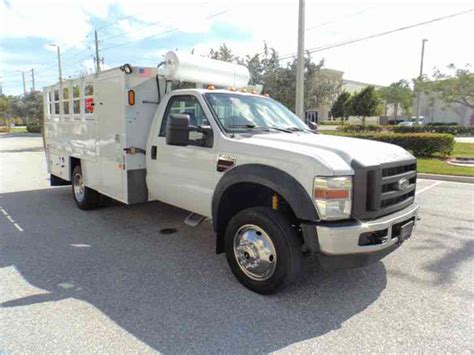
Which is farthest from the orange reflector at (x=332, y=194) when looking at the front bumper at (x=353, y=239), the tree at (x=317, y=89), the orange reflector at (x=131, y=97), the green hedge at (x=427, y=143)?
the tree at (x=317, y=89)

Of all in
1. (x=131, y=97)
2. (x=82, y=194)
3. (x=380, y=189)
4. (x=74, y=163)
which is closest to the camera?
(x=380, y=189)

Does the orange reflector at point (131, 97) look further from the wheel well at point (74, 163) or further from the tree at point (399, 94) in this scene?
the tree at point (399, 94)

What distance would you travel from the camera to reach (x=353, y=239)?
3131 millimetres

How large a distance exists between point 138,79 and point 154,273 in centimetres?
271

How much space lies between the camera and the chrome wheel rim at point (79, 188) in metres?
6.91

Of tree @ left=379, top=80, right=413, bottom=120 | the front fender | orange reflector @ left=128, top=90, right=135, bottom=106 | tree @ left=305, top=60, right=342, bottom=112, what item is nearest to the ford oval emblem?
the front fender

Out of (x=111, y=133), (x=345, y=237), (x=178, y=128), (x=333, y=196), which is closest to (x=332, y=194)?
(x=333, y=196)

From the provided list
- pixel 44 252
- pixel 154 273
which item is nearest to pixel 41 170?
pixel 44 252

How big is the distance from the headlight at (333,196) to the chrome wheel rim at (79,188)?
5104mm

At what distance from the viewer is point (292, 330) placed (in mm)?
3031

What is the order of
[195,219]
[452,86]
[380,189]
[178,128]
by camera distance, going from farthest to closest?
1. [452,86]
2. [195,219]
3. [178,128]
4. [380,189]

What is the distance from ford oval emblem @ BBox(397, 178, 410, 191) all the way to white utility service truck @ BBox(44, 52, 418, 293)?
0.03 ft

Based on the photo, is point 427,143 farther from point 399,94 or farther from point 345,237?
point 399,94

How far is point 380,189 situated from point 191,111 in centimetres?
248
